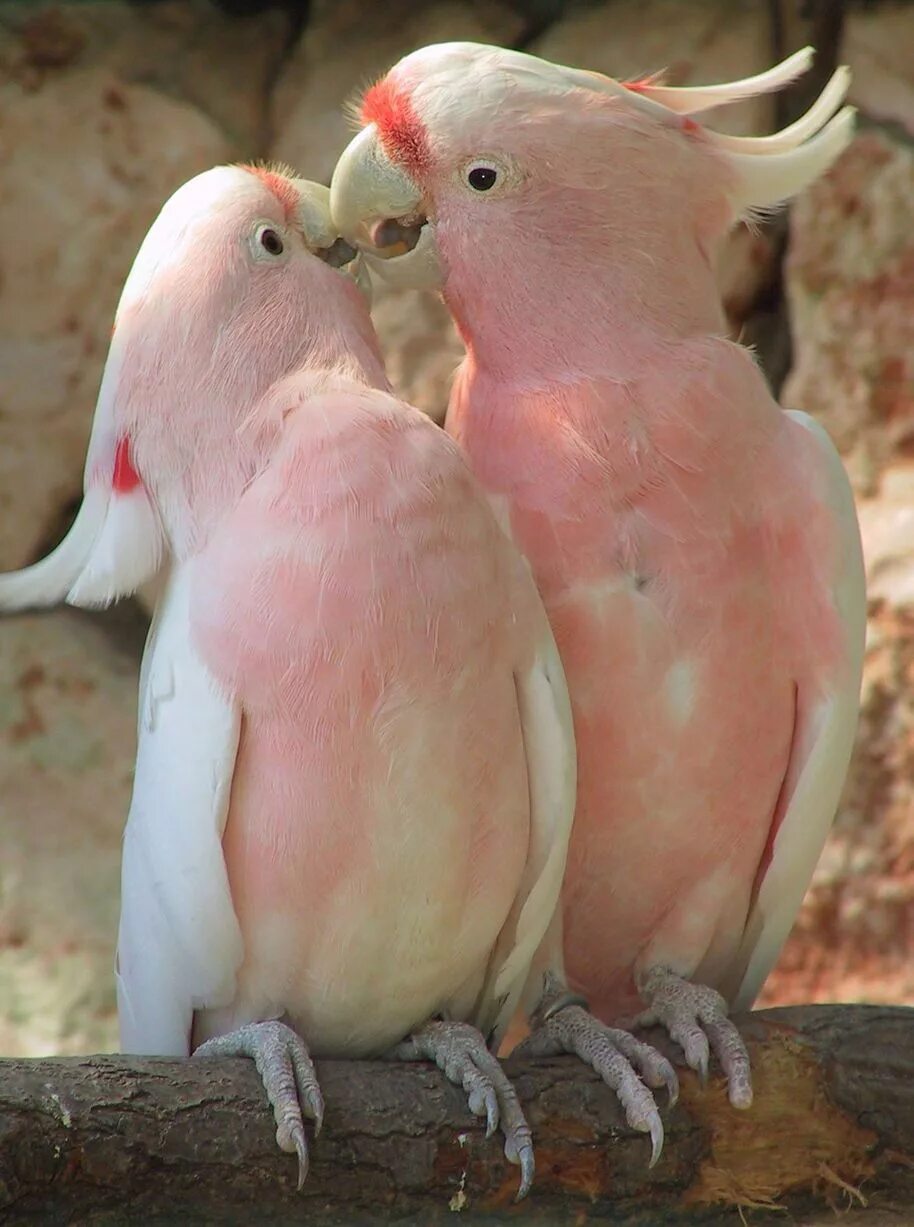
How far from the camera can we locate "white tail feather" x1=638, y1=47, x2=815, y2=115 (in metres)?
2.56

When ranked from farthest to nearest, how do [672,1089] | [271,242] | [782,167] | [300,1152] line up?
[782,167] → [271,242] → [672,1089] → [300,1152]

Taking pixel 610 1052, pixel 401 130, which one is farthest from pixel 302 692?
pixel 401 130

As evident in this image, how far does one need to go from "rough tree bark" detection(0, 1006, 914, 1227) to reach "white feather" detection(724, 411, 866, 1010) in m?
0.20

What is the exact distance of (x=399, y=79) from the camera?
2443 millimetres

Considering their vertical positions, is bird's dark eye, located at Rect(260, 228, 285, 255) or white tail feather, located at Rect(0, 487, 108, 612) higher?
bird's dark eye, located at Rect(260, 228, 285, 255)

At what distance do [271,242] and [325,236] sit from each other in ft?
0.44

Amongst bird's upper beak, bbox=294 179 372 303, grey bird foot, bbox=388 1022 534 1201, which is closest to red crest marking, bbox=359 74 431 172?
bird's upper beak, bbox=294 179 372 303

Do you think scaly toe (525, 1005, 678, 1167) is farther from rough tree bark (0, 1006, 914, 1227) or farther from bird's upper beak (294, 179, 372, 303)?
bird's upper beak (294, 179, 372, 303)

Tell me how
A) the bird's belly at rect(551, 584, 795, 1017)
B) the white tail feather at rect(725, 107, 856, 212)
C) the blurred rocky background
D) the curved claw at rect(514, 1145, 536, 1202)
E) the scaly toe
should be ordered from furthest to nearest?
the blurred rocky background < the white tail feather at rect(725, 107, 856, 212) < the bird's belly at rect(551, 584, 795, 1017) < the scaly toe < the curved claw at rect(514, 1145, 536, 1202)

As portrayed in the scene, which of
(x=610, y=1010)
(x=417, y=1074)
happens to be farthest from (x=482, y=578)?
(x=610, y=1010)

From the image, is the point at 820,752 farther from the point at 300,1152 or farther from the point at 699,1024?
the point at 300,1152

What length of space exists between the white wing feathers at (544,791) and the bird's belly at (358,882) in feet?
0.15

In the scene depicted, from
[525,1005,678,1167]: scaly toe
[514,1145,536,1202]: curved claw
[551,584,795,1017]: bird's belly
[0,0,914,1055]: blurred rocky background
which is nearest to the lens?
[514,1145,536,1202]: curved claw

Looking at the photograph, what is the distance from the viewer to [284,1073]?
2027 mm
